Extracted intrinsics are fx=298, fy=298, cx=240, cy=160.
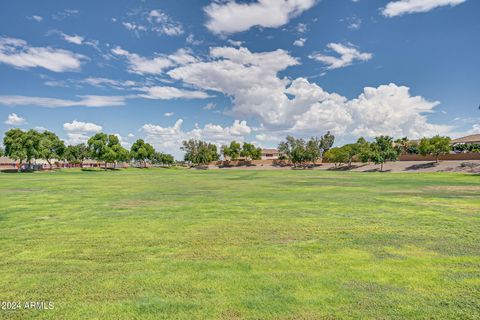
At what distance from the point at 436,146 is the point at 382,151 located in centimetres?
1551

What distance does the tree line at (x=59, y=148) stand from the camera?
257 feet

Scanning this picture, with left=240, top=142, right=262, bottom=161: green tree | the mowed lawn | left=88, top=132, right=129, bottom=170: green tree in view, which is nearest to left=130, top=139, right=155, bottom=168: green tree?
left=88, top=132, right=129, bottom=170: green tree

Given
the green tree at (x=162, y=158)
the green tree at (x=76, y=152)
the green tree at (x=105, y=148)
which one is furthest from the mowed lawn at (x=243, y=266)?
the green tree at (x=162, y=158)

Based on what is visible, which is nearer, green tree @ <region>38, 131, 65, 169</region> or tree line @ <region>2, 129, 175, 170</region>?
tree line @ <region>2, 129, 175, 170</region>

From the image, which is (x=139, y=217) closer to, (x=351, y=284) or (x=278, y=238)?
(x=278, y=238)

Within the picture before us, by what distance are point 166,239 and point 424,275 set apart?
276 inches

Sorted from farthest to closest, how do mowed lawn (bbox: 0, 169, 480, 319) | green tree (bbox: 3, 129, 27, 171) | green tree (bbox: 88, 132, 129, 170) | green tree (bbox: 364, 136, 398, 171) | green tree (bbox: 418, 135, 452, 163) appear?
1. green tree (bbox: 88, 132, 129, 170)
2. green tree (bbox: 364, 136, 398, 171)
3. green tree (bbox: 418, 135, 452, 163)
4. green tree (bbox: 3, 129, 27, 171)
5. mowed lawn (bbox: 0, 169, 480, 319)

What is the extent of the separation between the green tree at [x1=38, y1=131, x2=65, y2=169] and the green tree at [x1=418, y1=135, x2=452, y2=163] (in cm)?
11055

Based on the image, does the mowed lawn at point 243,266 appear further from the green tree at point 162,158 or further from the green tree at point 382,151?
the green tree at point 162,158

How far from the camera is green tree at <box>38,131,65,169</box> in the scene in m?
84.2

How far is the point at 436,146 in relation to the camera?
85.9 m

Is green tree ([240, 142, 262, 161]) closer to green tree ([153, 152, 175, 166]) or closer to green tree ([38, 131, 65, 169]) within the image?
green tree ([153, 152, 175, 166])

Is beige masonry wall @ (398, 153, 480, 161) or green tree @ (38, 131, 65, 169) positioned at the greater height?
green tree @ (38, 131, 65, 169)

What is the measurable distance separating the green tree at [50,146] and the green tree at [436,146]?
110552mm
